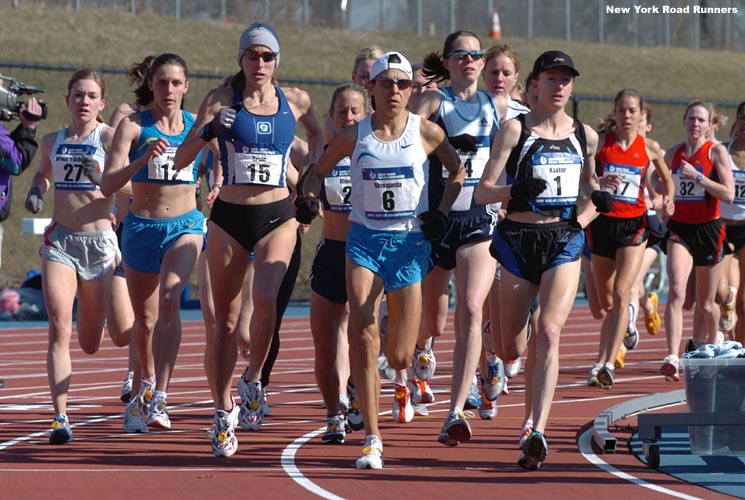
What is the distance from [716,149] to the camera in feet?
44.4

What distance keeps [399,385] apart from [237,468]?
2370 mm

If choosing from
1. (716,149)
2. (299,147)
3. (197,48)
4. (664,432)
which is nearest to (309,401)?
(299,147)

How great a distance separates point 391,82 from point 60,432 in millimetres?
3121

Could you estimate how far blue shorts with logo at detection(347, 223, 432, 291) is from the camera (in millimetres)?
8477

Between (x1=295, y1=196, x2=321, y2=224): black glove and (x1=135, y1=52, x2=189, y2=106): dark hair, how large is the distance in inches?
70.1

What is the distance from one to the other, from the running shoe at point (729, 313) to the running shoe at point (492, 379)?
4.58 m

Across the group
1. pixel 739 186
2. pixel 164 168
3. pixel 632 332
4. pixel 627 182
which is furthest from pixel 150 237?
pixel 632 332

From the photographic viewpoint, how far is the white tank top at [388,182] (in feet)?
27.9

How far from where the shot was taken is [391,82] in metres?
8.55

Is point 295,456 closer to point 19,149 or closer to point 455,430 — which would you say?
point 455,430

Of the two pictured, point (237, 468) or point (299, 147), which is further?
point (299, 147)

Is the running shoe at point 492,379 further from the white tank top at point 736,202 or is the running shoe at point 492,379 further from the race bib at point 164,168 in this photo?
the white tank top at point 736,202

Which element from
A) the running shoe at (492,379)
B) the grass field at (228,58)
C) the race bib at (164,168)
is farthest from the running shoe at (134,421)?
the grass field at (228,58)

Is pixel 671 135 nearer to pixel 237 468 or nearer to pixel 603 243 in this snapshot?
pixel 603 243
